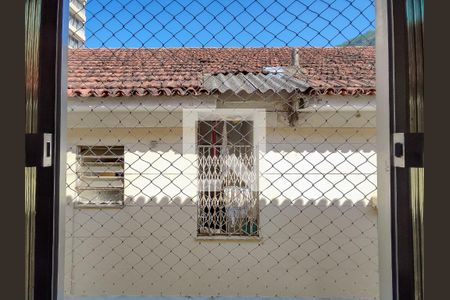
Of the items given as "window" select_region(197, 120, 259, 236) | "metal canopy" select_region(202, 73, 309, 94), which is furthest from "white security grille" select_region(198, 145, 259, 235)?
"metal canopy" select_region(202, 73, 309, 94)

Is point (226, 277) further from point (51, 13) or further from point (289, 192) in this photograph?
point (51, 13)

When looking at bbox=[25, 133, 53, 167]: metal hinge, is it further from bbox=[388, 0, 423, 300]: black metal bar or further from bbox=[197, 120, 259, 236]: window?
bbox=[197, 120, 259, 236]: window

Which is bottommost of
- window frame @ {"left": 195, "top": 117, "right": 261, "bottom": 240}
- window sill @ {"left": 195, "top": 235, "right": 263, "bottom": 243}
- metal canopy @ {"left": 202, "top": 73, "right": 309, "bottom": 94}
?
window sill @ {"left": 195, "top": 235, "right": 263, "bottom": 243}

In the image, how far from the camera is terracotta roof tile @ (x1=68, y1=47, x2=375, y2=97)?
2578 mm

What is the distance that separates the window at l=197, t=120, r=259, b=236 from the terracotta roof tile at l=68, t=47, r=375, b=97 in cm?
51

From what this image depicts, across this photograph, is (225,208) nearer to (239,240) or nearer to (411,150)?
(239,240)

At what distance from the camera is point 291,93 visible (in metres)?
2.48

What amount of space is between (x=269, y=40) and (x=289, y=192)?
6.14 feet

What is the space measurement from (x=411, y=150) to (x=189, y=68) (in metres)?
2.96

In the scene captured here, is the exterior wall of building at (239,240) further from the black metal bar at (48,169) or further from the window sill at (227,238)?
the black metal bar at (48,169)

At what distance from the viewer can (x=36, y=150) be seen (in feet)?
1.87

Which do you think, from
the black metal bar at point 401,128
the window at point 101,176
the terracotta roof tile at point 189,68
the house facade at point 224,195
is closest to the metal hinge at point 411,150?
the black metal bar at point 401,128

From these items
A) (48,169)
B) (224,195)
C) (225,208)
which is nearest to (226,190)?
(224,195)

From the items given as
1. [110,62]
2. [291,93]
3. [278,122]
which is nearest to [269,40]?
[291,93]
